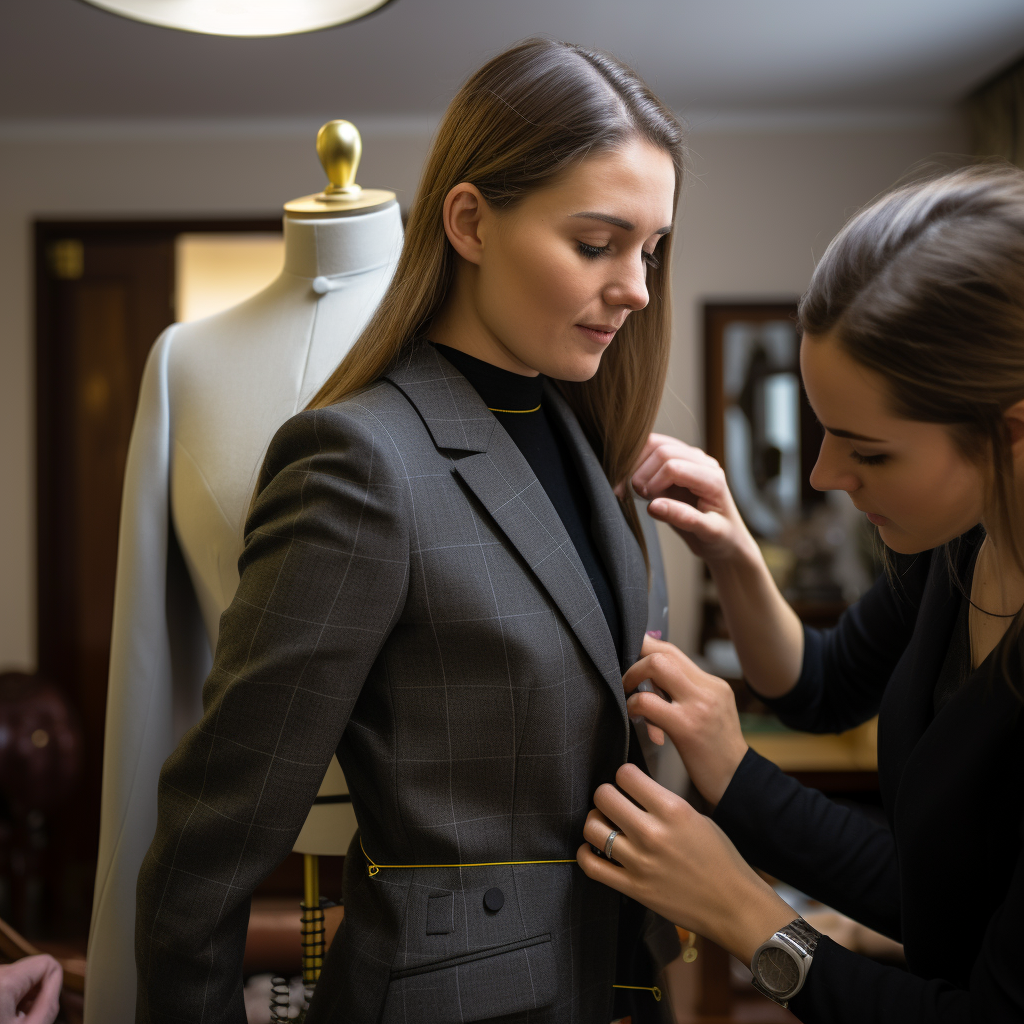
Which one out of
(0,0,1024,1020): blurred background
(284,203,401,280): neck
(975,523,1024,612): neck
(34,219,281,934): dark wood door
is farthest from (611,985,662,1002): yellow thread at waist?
(34,219,281,934): dark wood door

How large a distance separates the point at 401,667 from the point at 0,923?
112cm

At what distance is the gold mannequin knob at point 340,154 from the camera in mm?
1239

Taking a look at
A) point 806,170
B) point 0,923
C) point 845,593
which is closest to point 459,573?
point 0,923

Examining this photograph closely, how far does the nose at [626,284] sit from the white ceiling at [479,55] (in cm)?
256

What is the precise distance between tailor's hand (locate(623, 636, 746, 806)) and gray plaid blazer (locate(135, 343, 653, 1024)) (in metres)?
0.06

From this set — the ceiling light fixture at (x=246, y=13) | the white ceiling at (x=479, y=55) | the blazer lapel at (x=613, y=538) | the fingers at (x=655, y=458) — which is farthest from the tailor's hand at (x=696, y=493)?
the white ceiling at (x=479, y=55)

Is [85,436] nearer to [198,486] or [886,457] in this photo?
[198,486]

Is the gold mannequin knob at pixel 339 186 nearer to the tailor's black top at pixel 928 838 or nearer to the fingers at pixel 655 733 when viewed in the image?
the fingers at pixel 655 733

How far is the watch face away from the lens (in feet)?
3.01

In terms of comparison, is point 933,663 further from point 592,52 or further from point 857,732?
point 857,732

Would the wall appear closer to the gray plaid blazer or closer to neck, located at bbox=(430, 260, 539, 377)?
neck, located at bbox=(430, 260, 539, 377)

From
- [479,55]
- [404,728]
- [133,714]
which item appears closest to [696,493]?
[404,728]

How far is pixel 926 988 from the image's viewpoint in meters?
0.88

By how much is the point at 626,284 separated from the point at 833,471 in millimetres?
289
